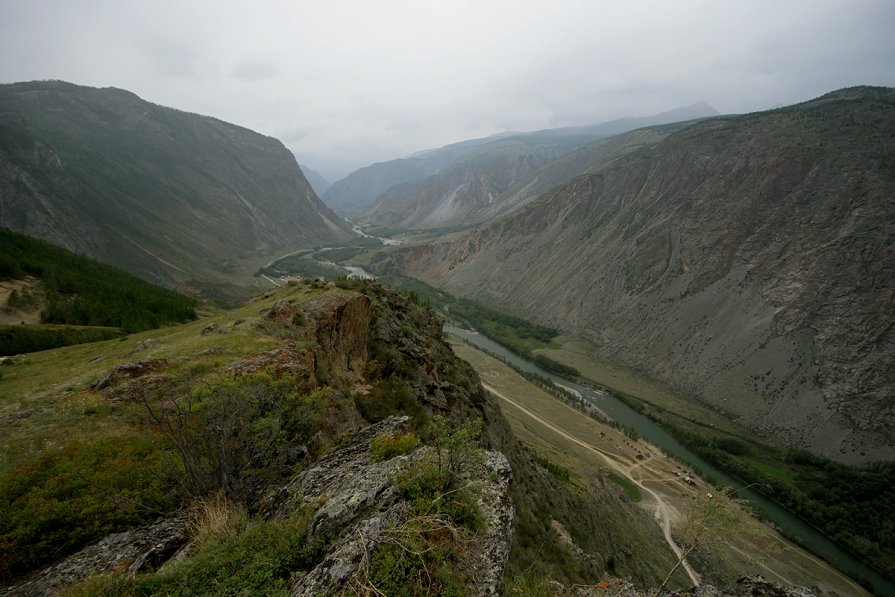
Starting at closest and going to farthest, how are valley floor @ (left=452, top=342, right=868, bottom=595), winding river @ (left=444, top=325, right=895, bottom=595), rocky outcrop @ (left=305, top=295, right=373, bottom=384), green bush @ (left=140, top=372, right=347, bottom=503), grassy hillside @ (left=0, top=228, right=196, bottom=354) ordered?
green bush @ (left=140, top=372, right=347, bottom=503), rocky outcrop @ (left=305, top=295, right=373, bottom=384), grassy hillside @ (left=0, top=228, right=196, bottom=354), valley floor @ (left=452, top=342, right=868, bottom=595), winding river @ (left=444, top=325, right=895, bottom=595)

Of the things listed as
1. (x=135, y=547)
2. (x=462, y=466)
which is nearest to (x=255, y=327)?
(x=135, y=547)

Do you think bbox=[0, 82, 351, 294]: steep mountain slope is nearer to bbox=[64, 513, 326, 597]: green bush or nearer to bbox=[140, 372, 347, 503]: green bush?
bbox=[140, 372, 347, 503]: green bush

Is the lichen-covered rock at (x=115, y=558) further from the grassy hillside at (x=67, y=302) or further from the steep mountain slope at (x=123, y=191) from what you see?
the steep mountain slope at (x=123, y=191)

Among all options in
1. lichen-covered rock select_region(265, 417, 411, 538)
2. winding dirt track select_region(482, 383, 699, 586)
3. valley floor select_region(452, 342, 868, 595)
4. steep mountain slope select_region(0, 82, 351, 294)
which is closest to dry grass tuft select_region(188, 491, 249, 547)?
lichen-covered rock select_region(265, 417, 411, 538)

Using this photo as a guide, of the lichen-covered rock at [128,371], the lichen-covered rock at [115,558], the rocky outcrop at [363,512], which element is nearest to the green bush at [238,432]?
the lichen-covered rock at [115,558]

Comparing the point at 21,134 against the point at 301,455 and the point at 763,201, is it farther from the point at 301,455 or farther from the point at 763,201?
the point at 763,201
